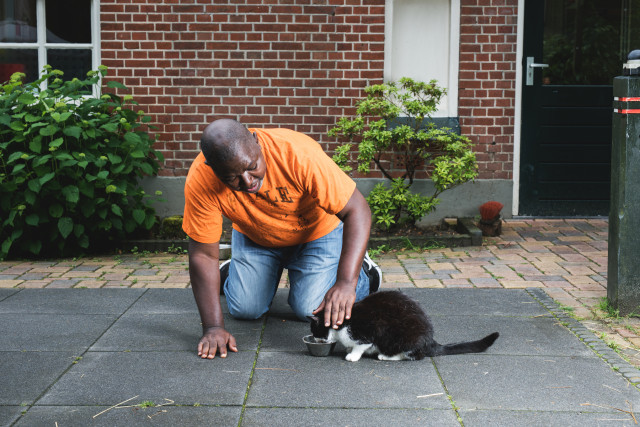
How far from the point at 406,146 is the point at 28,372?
4.62 m

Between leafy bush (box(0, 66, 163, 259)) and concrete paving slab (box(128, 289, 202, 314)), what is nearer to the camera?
concrete paving slab (box(128, 289, 202, 314))

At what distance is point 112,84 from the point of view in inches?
289

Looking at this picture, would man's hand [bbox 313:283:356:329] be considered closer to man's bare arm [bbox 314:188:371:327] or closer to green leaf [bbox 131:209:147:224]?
man's bare arm [bbox 314:188:371:327]

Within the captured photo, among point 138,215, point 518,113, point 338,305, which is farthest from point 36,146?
point 518,113

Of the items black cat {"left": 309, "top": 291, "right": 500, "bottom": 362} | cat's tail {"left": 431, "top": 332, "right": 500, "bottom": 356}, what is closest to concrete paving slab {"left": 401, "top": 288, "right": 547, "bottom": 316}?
cat's tail {"left": 431, "top": 332, "right": 500, "bottom": 356}

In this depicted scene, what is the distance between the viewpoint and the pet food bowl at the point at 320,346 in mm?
4117

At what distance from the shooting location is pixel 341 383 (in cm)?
375

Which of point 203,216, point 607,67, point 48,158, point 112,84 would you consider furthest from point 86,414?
point 607,67

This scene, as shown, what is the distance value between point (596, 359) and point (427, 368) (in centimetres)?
94

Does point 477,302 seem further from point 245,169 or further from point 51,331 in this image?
point 51,331

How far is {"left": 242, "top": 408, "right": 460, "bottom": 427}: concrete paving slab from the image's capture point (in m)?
3.25

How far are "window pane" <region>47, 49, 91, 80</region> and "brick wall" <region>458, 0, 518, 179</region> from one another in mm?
3971

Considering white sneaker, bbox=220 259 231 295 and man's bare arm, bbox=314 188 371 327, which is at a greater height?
man's bare arm, bbox=314 188 371 327

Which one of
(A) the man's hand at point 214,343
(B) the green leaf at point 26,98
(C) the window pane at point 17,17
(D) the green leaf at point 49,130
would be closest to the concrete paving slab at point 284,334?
(A) the man's hand at point 214,343
